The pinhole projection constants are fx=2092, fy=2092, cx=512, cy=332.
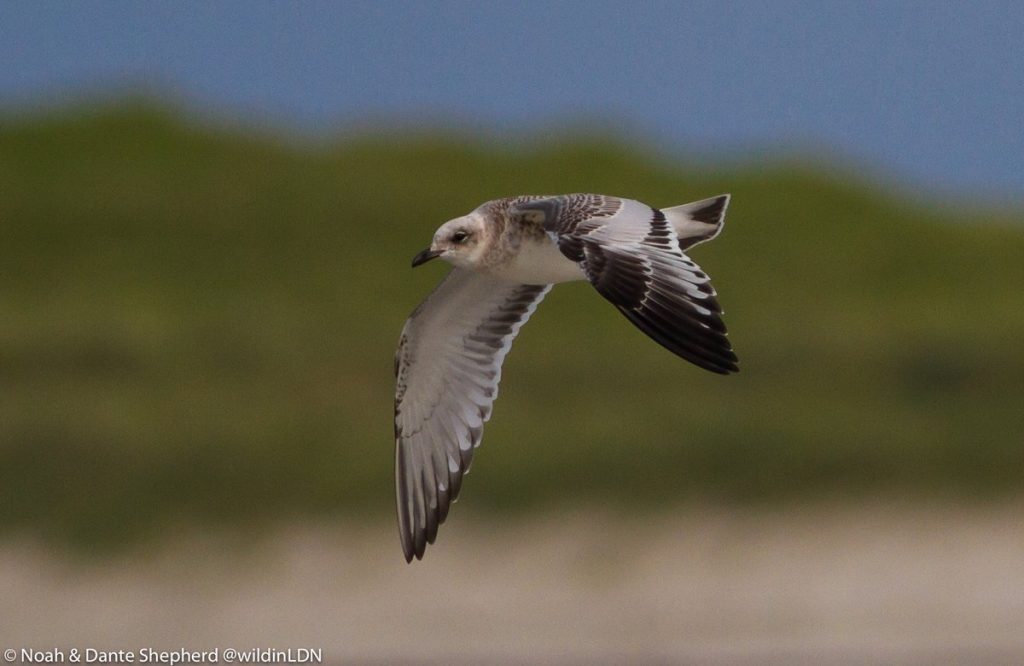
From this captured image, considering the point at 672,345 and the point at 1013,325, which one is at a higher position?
the point at 672,345

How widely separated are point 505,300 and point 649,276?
177 cm

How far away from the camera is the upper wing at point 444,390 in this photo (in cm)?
816

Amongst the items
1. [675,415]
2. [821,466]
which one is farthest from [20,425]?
[821,466]

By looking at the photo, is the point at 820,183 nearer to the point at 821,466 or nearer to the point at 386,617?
the point at 821,466

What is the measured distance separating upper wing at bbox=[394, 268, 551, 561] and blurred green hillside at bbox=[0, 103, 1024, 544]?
21.4 feet

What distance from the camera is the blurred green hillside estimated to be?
1510 cm

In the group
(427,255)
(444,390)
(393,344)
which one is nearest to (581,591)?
(393,344)

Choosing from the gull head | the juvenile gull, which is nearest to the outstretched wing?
the juvenile gull

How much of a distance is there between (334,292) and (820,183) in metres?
5.48

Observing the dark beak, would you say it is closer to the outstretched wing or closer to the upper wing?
the outstretched wing

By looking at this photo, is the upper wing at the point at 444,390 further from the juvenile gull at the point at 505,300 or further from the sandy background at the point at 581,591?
the sandy background at the point at 581,591

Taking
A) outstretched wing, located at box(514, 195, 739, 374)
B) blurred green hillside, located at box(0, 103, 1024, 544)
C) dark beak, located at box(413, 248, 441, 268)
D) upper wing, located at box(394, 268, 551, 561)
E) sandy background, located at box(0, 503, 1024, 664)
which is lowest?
sandy background, located at box(0, 503, 1024, 664)

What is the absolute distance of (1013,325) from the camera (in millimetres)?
17344

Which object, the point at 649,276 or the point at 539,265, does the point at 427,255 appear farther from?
the point at 649,276
